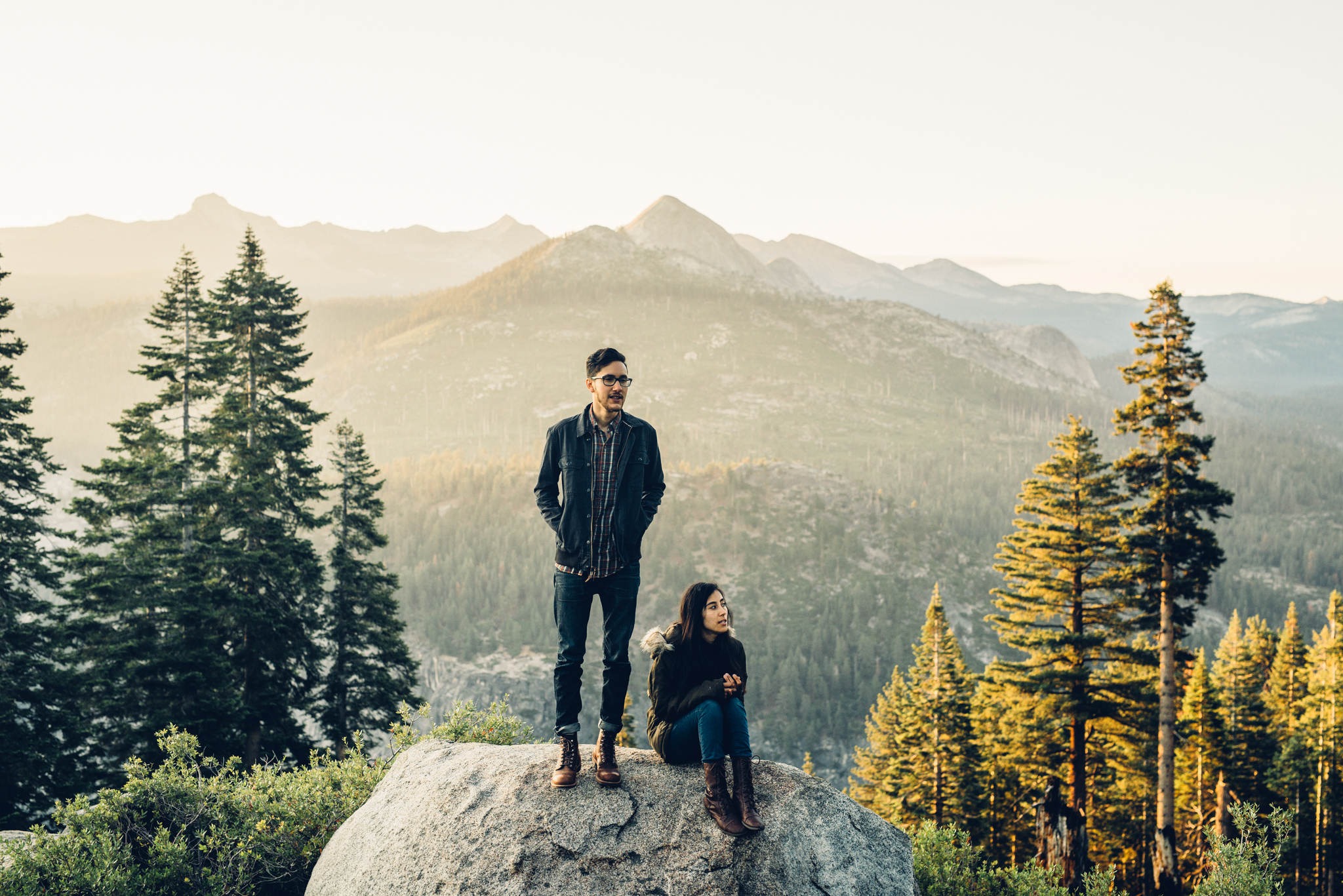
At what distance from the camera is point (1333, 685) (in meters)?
32.3

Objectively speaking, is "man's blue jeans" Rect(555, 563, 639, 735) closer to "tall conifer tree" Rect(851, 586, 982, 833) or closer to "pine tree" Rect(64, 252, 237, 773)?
"pine tree" Rect(64, 252, 237, 773)

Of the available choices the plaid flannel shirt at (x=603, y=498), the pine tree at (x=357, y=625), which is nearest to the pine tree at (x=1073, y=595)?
the plaid flannel shirt at (x=603, y=498)

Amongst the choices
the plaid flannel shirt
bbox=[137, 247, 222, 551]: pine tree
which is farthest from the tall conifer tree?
bbox=[137, 247, 222, 551]: pine tree

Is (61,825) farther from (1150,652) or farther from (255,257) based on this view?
(1150,652)

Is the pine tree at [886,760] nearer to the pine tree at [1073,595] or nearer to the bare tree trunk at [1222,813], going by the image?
the pine tree at [1073,595]

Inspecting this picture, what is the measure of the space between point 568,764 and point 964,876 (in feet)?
28.5

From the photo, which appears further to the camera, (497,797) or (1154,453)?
(1154,453)

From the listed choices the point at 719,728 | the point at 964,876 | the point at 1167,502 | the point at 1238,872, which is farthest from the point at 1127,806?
the point at 719,728

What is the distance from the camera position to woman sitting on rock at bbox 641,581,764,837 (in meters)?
7.16

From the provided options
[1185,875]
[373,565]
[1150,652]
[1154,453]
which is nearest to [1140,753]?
[1185,875]

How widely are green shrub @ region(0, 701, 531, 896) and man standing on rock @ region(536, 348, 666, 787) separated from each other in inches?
174

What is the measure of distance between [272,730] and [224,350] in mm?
12114

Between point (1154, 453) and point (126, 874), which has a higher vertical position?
point (1154, 453)

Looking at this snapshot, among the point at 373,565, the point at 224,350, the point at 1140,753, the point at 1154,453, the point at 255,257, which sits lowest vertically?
the point at 1140,753
